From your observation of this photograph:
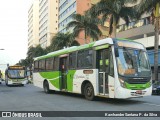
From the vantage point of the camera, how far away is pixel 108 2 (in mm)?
38875

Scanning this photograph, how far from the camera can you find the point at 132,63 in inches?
574

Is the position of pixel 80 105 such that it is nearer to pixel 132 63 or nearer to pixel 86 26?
pixel 132 63

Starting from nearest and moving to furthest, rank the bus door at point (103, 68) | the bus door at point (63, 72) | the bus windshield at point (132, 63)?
the bus windshield at point (132, 63), the bus door at point (103, 68), the bus door at point (63, 72)

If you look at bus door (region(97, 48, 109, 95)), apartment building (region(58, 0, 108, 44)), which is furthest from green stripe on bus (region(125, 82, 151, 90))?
apartment building (region(58, 0, 108, 44))

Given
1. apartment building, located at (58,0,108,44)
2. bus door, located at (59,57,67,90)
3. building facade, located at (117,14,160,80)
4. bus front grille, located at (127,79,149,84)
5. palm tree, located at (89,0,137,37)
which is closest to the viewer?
bus front grille, located at (127,79,149,84)

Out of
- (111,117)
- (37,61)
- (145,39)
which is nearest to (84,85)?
(111,117)

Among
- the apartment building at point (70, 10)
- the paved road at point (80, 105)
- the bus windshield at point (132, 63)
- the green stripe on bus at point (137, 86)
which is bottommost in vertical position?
the paved road at point (80, 105)

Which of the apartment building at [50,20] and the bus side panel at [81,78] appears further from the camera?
the apartment building at [50,20]

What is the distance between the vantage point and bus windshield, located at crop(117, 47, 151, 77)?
14.4 m

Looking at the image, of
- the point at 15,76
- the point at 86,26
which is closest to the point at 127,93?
the point at 15,76

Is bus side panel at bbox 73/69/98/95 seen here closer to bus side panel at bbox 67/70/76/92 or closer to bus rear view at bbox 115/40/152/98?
bus side panel at bbox 67/70/76/92

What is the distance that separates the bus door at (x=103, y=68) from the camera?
14881mm

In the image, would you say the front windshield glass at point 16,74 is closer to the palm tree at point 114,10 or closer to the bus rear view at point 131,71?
the palm tree at point 114,10

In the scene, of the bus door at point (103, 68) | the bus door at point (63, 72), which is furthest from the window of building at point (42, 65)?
the bus door at point (103, 68)
